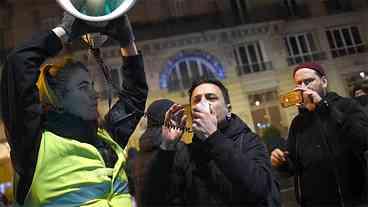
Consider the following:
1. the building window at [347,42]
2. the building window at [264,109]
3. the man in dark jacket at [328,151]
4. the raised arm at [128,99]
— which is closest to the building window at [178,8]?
the building window at [264,109]

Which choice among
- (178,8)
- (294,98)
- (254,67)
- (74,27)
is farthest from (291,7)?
(74,27)

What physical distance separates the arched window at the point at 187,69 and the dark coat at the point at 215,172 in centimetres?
145

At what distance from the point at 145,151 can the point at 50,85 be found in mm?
A: 264

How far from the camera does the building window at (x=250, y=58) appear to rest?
2.15 metres

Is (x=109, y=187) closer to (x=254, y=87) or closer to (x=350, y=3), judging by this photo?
(x=350, y=3)

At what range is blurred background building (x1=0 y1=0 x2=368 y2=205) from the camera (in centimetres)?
146

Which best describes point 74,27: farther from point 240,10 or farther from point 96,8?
point 240,10

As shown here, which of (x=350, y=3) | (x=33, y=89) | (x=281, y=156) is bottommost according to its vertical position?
(x=281, y=156)

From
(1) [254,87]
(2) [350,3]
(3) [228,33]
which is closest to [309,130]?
(2) [350,3]

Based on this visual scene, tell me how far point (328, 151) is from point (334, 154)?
11 mm

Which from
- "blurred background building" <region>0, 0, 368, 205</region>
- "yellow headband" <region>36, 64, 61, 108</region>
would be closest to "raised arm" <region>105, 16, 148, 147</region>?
"yellow headband" <region>36, 64, 61, 108</region>

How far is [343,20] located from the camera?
1.63m

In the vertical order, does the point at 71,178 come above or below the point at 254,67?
below

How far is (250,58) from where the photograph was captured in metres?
2.32
